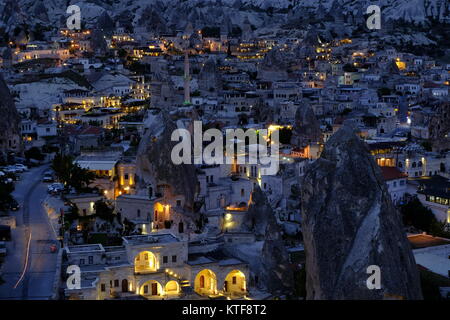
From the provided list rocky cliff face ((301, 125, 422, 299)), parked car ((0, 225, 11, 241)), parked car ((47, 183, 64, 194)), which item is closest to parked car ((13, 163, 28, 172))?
parked car ((47, 183, 64, 194))

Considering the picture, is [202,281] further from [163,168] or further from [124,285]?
[163,168]

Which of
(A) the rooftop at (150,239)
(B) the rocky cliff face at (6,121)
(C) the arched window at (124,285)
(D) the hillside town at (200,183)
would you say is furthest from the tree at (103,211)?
(B) the rocky cliff face at (6,121)

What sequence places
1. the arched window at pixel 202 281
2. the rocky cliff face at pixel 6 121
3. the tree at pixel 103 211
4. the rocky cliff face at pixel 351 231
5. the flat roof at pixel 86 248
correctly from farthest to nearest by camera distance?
the rocky cliff face at pixel 6 121 → the tree at pixel 103 211 → the arched window at pixel 202 281 → the flat roof at pixel 86 248 → the rocky cliff face at pixel 351 231

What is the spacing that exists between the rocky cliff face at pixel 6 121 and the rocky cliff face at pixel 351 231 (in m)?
27.8

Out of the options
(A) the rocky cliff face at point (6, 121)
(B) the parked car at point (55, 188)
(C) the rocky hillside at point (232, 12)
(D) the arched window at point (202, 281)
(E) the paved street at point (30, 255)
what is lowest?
(D) the arched window at point (202, 281)

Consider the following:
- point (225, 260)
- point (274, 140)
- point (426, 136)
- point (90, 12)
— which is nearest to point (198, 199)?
point (225, 260)

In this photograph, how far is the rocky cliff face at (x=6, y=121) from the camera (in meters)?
52.0

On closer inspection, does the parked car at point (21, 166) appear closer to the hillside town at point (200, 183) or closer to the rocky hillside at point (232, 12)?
the hillside town at point (200, 183)

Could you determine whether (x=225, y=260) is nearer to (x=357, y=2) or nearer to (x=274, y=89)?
(x=274, y=89)

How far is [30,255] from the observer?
32625mm

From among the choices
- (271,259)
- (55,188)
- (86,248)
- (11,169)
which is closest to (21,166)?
(11,169)

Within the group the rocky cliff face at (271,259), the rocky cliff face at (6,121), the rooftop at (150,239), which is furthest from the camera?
the rocky cliff face at (6,121)

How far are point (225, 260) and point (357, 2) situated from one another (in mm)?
117508

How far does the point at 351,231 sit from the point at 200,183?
16721 mm
